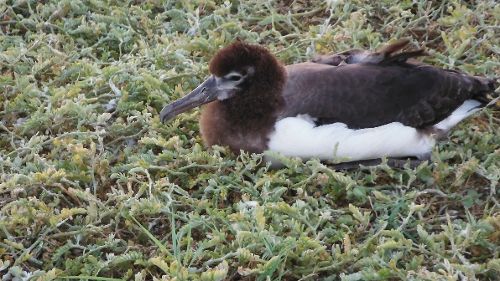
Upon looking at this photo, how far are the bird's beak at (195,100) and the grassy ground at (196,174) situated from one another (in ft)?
0.50

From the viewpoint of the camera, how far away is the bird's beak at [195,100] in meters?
4.51

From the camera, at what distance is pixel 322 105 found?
4.33 metres

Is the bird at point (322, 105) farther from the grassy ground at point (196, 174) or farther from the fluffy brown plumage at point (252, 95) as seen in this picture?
the grassy ground at point (196, 174)

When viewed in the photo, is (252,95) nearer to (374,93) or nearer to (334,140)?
(334,140)

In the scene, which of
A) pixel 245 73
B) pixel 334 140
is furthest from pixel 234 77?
pixel 334 140

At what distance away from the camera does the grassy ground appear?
3.86 meters

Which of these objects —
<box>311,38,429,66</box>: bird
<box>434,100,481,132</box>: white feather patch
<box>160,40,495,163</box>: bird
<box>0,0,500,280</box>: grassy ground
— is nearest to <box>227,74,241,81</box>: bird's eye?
<box>160,40,495,163</box>: bird

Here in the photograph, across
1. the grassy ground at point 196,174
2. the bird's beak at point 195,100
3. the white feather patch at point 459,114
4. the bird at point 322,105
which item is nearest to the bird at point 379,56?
the bird at point 322,105

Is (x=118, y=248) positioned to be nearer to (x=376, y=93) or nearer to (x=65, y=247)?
(x=65, y=247)

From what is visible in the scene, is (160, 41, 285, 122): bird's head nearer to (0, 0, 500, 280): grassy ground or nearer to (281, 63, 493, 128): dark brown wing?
(281, 63, 493, 128): dark brown wing

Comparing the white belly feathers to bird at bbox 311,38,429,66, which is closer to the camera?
the white belly feathers

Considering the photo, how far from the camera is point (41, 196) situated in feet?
14.0

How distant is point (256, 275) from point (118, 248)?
0.69 meters

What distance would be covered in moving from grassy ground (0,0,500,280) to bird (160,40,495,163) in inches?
4.7
